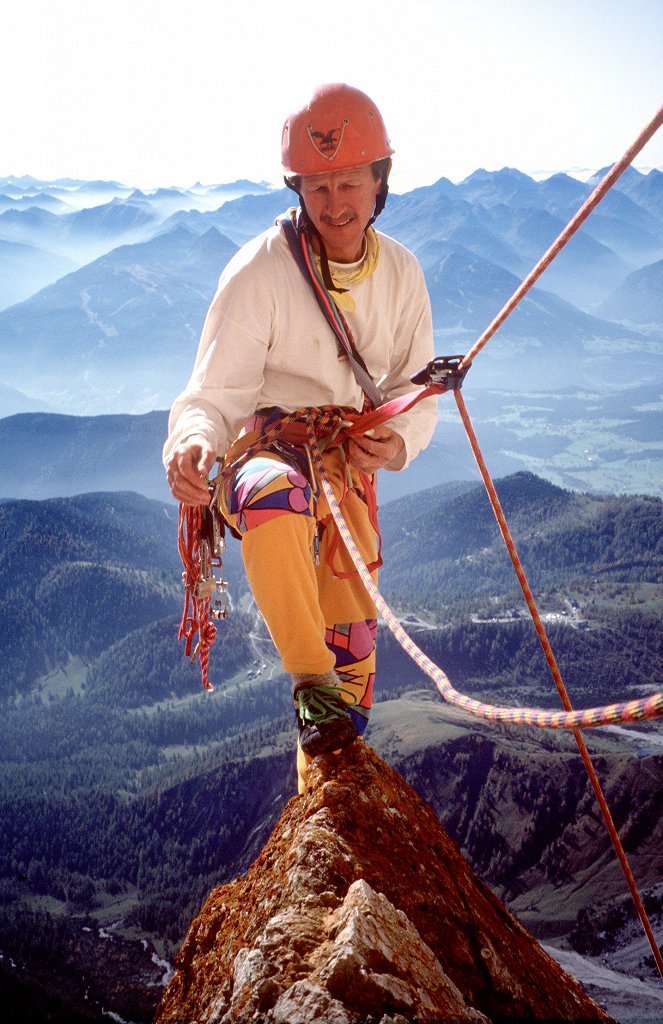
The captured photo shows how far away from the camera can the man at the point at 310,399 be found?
3.49 metres

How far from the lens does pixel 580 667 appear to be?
64.0m

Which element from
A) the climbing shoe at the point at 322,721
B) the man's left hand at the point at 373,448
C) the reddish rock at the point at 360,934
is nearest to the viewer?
the reddish rock at the point at 360,934

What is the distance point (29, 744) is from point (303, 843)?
7952 centimetres

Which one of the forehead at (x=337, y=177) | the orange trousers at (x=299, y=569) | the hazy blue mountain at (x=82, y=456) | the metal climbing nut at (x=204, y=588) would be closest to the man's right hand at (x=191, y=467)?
the orange trousers at (x=299, y=569)

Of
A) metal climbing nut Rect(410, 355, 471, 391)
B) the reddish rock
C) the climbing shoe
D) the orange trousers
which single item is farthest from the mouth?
the reddish rock

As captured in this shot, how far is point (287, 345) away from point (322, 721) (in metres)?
1.98

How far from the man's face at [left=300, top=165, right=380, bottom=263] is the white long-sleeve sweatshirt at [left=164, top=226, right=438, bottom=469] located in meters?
0.23

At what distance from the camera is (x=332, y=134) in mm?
3891

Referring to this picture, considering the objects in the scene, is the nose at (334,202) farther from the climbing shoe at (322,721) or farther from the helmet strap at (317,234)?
the climbing shoe at (322,721)

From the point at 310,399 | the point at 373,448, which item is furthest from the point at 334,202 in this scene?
the point at 373,448

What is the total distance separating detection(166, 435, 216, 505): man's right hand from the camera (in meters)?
3.57

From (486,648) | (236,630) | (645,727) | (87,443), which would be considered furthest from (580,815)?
(87,443)

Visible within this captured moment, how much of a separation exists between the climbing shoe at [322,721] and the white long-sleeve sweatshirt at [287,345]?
4.09 feet

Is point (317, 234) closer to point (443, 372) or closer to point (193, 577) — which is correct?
point (443, 372)
